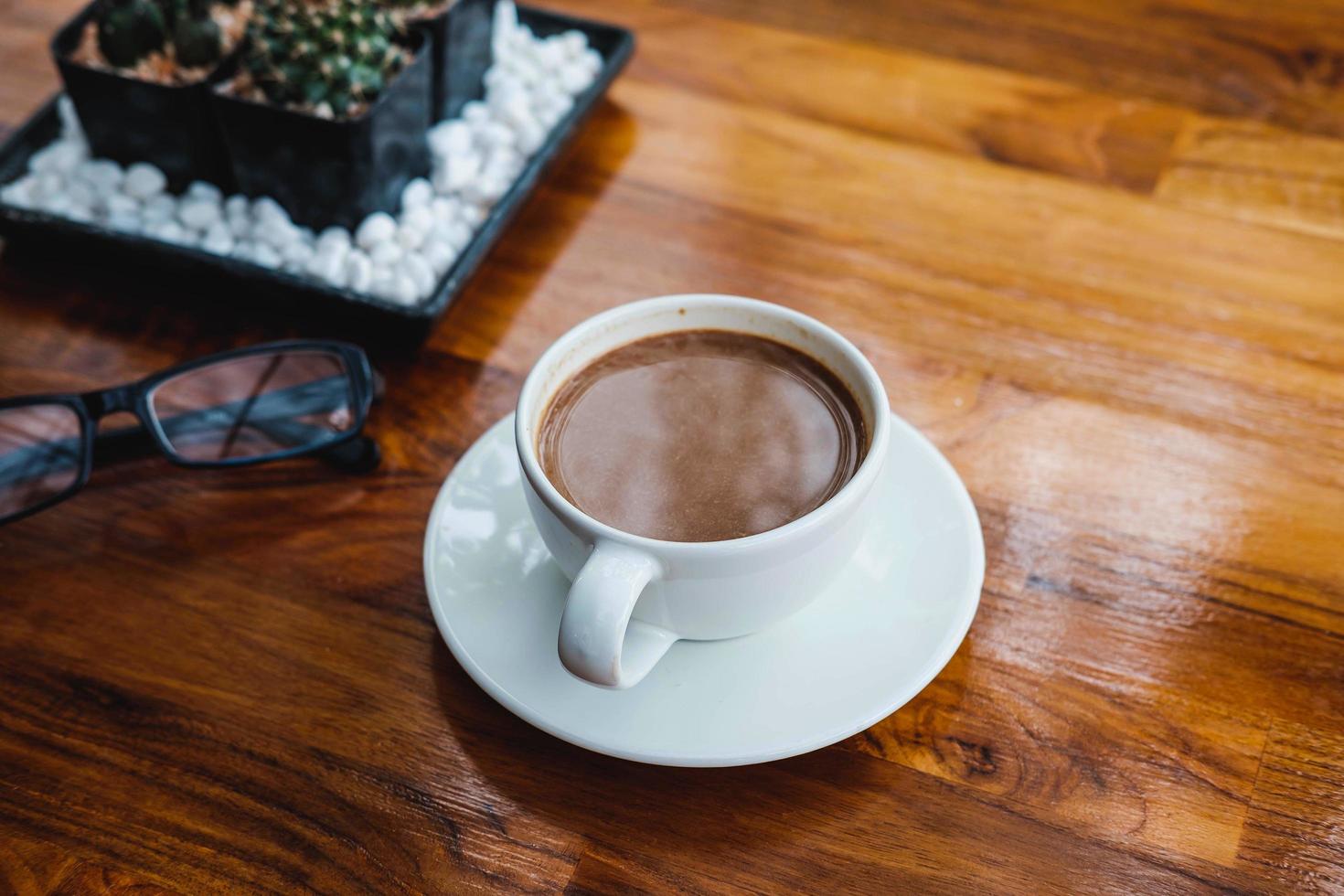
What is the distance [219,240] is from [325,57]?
0.16 meters

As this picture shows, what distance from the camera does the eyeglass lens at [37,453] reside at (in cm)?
70

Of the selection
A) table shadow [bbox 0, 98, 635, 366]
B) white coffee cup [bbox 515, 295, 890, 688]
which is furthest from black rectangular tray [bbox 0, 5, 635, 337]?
white coffee cup [bbox 515, 295, 890, 688]

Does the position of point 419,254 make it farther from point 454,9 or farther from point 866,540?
point 866,540

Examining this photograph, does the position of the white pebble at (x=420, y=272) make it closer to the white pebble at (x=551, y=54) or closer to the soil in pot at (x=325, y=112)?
the soil in pot at (x=325, y=112)

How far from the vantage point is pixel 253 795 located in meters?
0.56

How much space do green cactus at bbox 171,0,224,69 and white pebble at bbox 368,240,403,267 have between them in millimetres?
225

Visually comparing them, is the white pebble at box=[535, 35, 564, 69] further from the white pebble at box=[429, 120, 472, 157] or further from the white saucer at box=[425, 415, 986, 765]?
the white saucer at box=[425, 415, 986, 765]

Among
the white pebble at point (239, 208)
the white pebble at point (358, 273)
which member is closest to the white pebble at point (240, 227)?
the white pebble at point (239, 208)

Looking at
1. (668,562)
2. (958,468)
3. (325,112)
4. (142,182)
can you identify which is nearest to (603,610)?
(668,562)

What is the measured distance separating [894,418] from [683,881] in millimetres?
307

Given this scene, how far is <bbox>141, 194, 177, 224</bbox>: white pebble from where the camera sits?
0.89 metres

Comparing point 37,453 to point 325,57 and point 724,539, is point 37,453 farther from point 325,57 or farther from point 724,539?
point 724,539

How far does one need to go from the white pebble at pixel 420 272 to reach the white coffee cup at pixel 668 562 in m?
0.24

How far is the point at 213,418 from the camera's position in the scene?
29.3 inches
